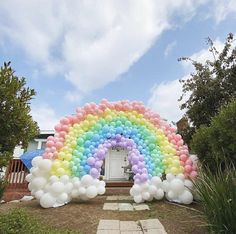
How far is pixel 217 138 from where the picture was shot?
6.21m

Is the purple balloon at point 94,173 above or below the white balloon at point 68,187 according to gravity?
above

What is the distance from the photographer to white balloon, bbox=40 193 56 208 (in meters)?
7.27

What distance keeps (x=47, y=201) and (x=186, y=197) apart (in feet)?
12.9

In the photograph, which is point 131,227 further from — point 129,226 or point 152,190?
point 152,190

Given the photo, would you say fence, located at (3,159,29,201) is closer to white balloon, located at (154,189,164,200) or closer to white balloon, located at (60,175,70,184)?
white balloon, located at (60,175,70,184)

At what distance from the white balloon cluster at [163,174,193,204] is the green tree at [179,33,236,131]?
5.04 m

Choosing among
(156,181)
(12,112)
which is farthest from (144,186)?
(12,112)

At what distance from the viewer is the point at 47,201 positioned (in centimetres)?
728

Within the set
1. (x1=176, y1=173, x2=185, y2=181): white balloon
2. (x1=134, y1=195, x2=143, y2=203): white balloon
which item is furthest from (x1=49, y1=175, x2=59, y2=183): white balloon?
(x1=176, y1=173, x2=185, y2=181): white balloon

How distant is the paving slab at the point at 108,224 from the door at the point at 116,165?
10798mm

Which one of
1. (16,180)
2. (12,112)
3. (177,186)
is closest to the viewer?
(12,112)

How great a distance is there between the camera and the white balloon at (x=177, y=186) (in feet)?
24.9

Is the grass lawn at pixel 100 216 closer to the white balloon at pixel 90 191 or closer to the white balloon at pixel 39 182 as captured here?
the white balloon at pixel 90 191

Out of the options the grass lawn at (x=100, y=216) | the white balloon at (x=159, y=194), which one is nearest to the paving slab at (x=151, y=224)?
the grass lawn at (x=100, y=216)
